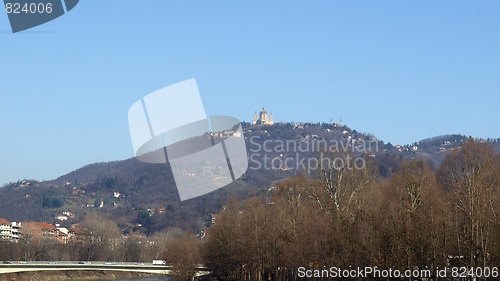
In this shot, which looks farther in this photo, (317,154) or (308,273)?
(317,154)

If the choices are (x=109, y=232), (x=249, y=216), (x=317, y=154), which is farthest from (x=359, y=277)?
(x=109, y=232)

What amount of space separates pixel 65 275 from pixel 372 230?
181 ft

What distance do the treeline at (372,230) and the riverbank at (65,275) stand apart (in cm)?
2470

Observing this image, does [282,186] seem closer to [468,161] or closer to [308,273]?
[468,161]

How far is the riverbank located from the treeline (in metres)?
24.7

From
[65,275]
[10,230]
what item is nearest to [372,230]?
[65,275]

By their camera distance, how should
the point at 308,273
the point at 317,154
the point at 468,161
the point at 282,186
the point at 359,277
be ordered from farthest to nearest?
the point at 282,186 → the point at 468,161 → the point at 317,154 → the point at 308,273 → the point at 359,277

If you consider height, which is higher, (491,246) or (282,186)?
(282,186)

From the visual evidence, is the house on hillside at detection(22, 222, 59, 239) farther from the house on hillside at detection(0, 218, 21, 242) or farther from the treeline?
the treeline

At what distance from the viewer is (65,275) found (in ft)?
264

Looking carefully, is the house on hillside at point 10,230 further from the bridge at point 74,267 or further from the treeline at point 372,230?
the treeline at point 372,230

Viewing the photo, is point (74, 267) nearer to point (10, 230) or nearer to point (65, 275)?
point (65, 275)

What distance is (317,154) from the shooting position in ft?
139

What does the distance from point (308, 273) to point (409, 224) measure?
773cm
